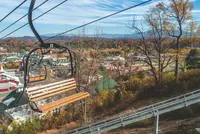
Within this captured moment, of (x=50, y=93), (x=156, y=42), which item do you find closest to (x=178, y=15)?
(x=156, y=42)

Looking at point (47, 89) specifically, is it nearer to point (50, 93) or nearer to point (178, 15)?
point (50, 93)

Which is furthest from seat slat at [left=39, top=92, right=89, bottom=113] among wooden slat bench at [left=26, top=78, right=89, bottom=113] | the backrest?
the backrest

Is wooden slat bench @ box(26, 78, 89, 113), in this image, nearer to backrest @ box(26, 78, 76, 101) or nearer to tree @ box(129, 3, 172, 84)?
backrest @ box(26, 78, 76, 101)

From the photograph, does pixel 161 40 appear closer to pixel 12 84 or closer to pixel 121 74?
pixel 121 74

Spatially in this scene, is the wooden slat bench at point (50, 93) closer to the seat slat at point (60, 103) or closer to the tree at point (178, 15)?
the seat slat at point (60, 103)

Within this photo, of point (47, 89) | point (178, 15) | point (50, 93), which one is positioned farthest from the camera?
point (178, 15)

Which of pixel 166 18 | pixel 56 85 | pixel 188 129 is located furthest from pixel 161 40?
pixel 56 85

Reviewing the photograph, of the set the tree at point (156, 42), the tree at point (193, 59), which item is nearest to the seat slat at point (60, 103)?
the tree at point (156, 42)

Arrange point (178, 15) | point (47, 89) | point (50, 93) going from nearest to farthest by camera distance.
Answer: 1. point (47, 89)
2. point (50, 93)
3. point (178, 15)
